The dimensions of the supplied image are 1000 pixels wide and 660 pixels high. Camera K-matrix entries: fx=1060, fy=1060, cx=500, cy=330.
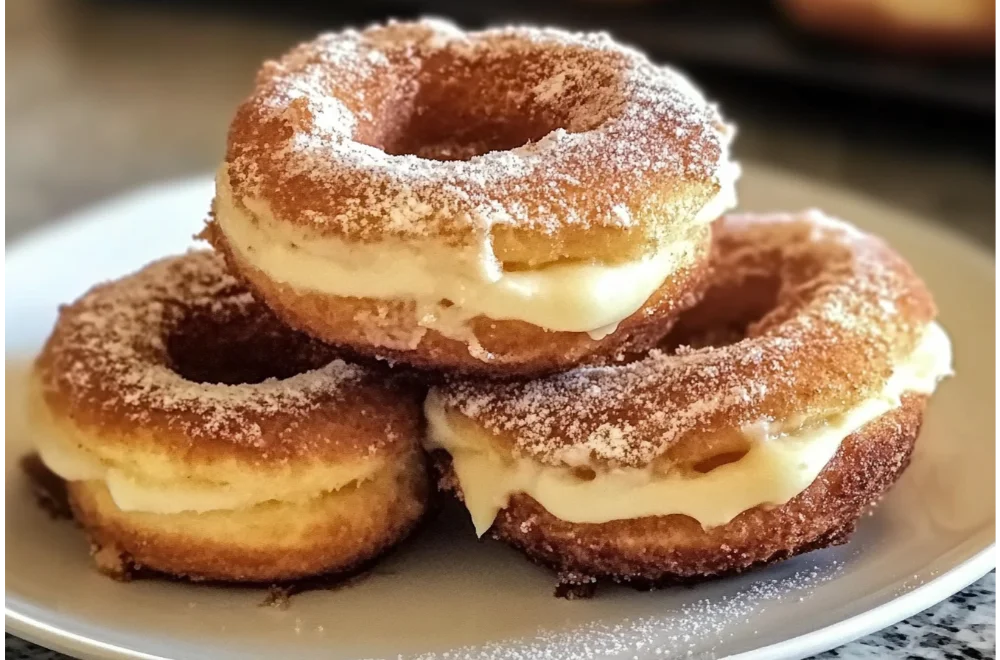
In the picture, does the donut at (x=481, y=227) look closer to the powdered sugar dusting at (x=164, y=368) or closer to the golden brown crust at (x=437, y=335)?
the golden brown crust at (x=437, y=335)

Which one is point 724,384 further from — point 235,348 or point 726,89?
point 726,89

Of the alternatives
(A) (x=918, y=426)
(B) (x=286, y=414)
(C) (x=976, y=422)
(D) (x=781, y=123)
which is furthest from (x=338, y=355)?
(D) (x=781, y=123)

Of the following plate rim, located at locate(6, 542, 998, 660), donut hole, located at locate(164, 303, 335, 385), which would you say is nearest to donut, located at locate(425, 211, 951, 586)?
plate rim, located at locate(6, 542, 998, 660)

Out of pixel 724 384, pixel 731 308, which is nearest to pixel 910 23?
pixel 731 308

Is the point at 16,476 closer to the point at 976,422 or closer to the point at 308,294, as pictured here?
the point at 308,294

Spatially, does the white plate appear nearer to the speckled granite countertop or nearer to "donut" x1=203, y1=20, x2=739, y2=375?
"donut" x1=203, y1=20, x2=739, y2=375
